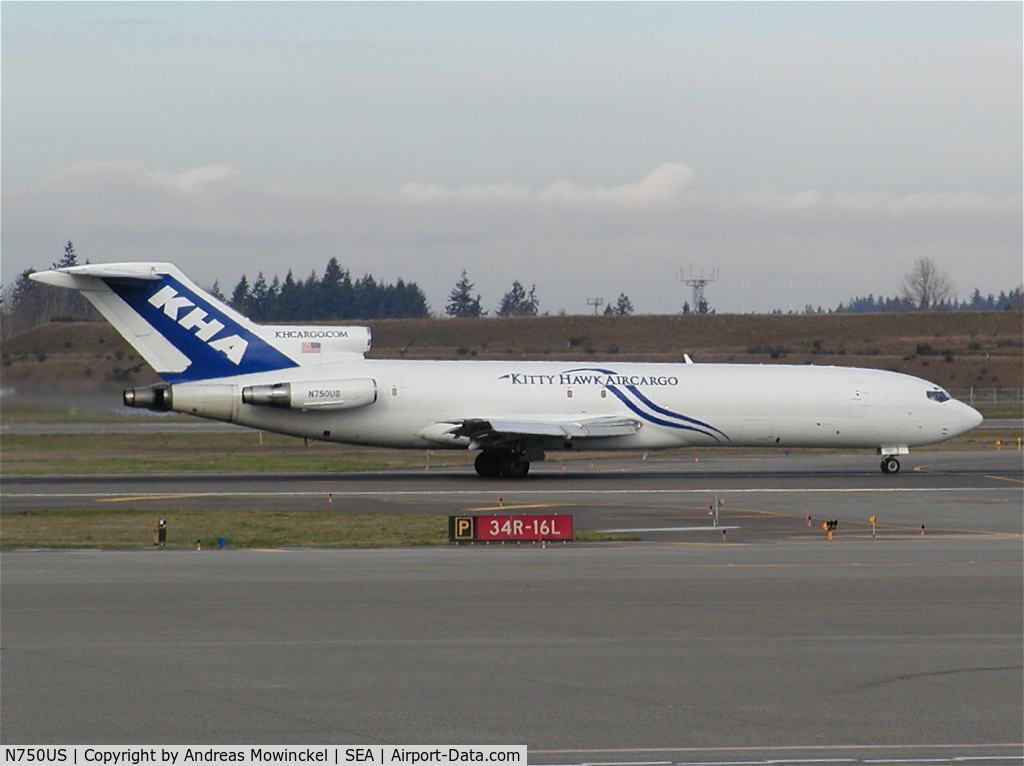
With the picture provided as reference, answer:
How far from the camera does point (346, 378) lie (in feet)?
133

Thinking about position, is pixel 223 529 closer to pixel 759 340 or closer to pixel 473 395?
pixel 473 395

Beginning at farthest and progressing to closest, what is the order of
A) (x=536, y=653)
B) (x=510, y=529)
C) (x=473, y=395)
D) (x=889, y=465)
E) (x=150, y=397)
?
(x=889, y=465), (x=473, y=395), (x=150, y=397), (x=510, y=529), (x=536, y=653)

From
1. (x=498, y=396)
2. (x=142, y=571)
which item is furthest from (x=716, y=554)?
(x=498, y=396)

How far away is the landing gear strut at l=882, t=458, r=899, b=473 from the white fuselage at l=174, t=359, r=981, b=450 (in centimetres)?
53

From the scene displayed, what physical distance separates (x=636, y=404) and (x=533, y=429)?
3678 mm

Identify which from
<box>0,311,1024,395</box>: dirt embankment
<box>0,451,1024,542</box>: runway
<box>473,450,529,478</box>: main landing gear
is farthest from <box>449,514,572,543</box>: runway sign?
<box>0,311,1024,395</box>: dirt embankment

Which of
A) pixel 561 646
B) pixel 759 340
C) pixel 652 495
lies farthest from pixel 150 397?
pixel 759 340

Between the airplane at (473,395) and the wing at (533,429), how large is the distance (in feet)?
0.18

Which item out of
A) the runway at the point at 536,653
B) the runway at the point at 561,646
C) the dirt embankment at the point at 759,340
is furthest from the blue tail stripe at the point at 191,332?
the dirt embankment at the point at 759,340

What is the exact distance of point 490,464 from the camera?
136ft

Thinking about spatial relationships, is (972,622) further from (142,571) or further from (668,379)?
(668,379)

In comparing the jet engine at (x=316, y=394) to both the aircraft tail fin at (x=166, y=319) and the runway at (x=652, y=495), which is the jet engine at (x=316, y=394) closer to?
the aircraft tail fin at (x=166, y=319)

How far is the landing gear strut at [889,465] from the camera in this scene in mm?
43594

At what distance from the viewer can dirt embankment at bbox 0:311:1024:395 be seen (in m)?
100
